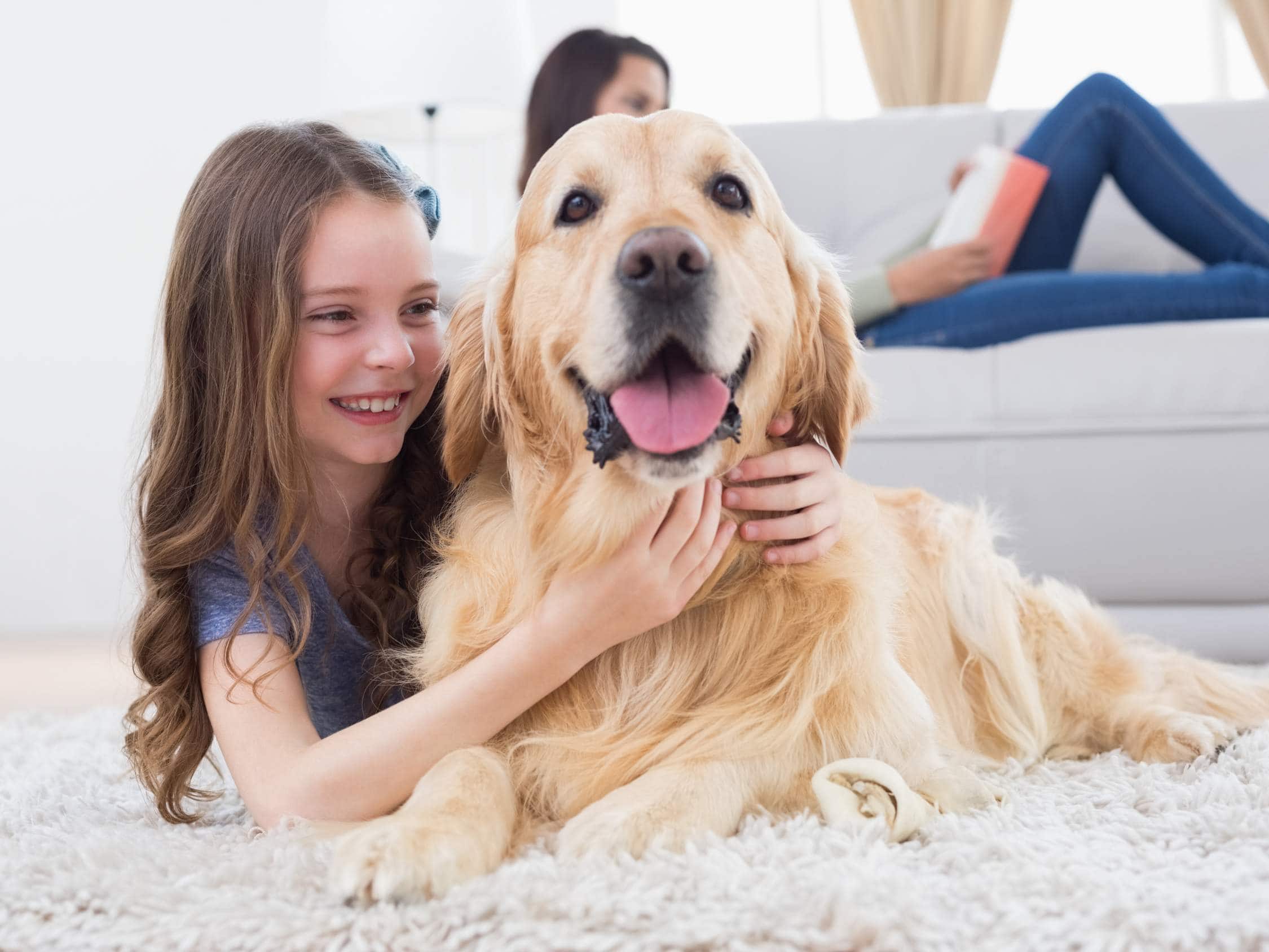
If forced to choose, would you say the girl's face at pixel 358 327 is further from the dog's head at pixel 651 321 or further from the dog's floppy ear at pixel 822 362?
the dog's floppy ear at pixel 822 362

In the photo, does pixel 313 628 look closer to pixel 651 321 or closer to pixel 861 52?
pixel 651 321

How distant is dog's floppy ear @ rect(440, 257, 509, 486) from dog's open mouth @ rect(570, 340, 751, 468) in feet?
0.82

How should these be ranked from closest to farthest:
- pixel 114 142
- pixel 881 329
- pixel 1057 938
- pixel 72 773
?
pixel 1057 938
pixel 72 773
pixel 881 329
pixel 114 142

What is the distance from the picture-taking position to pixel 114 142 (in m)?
4.47

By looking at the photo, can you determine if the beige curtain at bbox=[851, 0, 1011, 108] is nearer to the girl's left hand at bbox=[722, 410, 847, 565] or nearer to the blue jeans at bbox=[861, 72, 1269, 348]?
the blue jeans at bbox=[861, 72, 1269, 348]

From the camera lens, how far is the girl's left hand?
136cm

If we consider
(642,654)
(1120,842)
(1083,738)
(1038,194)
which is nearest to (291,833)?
(642,654)

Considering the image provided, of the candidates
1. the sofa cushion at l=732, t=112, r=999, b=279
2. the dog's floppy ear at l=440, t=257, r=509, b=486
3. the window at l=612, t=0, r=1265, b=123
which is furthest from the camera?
the window at l=612, t=0, r=1265, b=123

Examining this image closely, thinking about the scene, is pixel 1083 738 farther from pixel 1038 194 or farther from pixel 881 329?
pixel 1038 194

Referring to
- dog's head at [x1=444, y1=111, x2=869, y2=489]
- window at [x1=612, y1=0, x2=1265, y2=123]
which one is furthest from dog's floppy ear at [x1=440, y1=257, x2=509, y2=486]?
window at [x1=612, y1=0, x2=1265, y2=123]

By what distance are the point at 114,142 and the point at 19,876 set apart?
13.3 feet

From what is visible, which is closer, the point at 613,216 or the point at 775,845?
the point at 775,845

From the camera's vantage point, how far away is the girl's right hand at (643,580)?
1.30 meters

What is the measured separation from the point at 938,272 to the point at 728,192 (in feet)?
5.39
